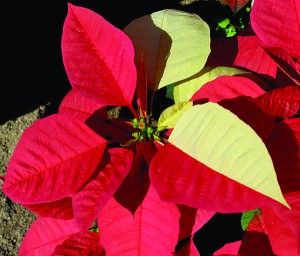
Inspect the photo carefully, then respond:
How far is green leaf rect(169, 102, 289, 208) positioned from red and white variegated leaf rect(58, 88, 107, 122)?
156 millimetres

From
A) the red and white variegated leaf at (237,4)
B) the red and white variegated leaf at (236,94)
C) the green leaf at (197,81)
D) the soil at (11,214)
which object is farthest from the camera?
the soil at (11,214)

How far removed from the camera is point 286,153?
54cm

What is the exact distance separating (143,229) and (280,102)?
9.2 inches

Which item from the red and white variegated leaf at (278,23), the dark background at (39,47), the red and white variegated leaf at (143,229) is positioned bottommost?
the dark background at (39,47)

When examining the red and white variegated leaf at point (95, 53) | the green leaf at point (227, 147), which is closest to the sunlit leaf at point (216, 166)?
the green leaf at point (227, 147)

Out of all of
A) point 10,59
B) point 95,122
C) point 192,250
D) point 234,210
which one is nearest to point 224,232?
point 192,250

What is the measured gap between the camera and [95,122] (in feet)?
2.17

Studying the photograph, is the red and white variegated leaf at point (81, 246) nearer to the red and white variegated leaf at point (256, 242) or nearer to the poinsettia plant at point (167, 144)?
the poinsettia plant at point (167, 144)

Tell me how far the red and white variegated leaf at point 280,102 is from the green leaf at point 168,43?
135mm

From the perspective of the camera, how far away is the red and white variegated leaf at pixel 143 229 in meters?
0.60

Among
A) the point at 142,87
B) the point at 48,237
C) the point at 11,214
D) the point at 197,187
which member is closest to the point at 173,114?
the point at 142,87

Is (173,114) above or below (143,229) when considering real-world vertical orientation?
above

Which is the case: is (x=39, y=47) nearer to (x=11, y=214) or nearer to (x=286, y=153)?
(x=11, y=214)

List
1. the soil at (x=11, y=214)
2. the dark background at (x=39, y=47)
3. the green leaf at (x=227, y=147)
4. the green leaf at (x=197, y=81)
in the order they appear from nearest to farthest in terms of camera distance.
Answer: the green leaf at (x=227, y=147) < the green leaf at (x=197, y=81) < the soil at (x=11, y=214) < the dark background at (x=39, y=47)
